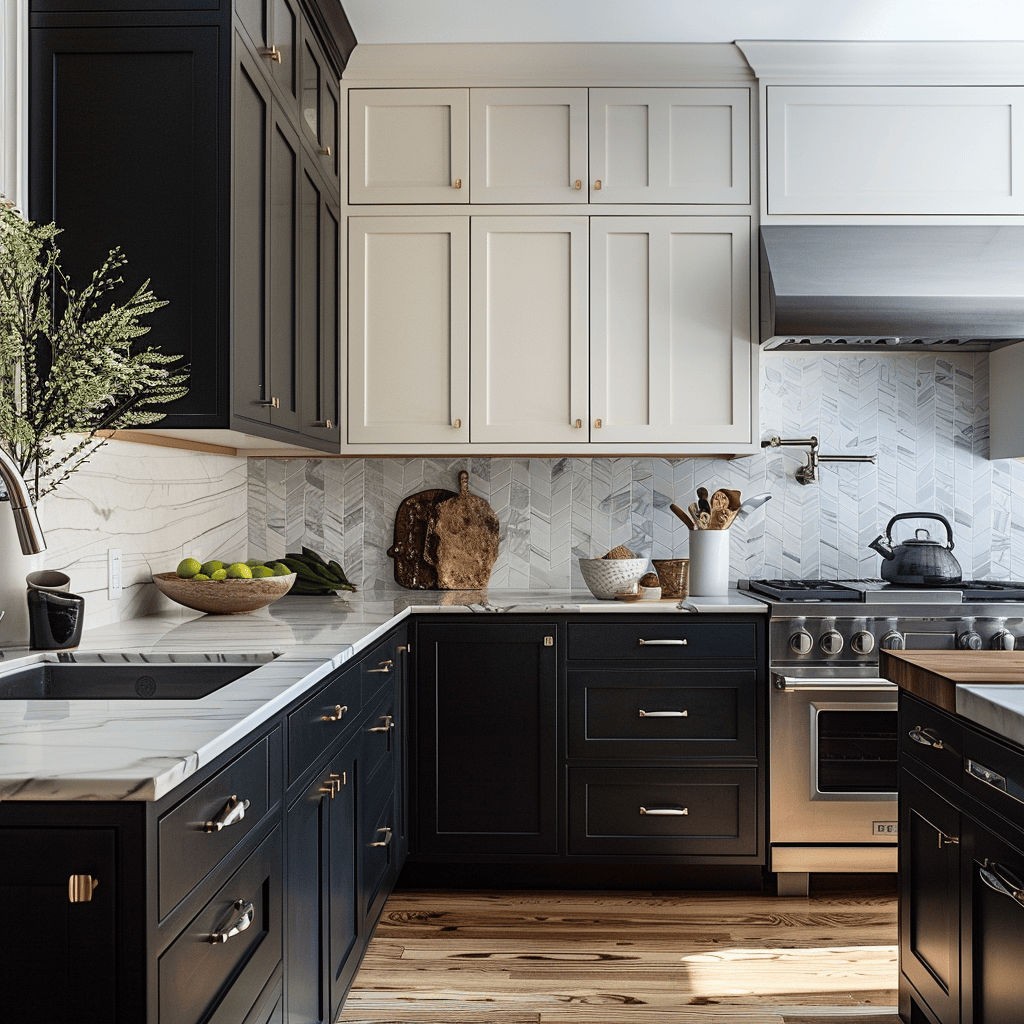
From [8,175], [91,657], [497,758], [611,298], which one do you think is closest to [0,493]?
[91,657]

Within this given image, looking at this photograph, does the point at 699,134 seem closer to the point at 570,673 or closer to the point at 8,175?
the point at 570,673

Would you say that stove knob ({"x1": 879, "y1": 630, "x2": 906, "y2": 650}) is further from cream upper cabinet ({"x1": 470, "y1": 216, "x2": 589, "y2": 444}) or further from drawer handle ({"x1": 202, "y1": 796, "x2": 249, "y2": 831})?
drawer handle ({"x1": 202, "y1": 796, "x2": 249, "y2": 831})

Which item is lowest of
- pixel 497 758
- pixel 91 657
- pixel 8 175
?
pixel 497 758

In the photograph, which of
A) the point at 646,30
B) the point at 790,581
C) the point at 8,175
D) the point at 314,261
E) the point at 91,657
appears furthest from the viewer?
the point at 790,581

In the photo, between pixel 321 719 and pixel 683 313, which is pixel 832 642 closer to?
pixel 683 313

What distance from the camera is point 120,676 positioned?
5.74 feet

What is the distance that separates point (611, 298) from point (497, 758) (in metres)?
1.54

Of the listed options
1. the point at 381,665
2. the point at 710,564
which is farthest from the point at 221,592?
the point at 710,564

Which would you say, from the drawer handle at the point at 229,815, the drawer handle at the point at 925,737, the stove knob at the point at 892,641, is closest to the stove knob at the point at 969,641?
the stove knob at the point at 892,641

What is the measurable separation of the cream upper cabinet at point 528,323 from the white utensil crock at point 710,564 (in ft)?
1.82

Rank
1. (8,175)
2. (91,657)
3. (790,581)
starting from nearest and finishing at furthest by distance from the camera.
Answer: (91,657), (8,175), (790,581)

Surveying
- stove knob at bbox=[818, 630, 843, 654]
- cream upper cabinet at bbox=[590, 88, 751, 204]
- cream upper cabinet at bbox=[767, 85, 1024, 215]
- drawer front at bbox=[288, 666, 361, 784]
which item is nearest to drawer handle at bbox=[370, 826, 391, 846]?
drawer front at bbox=[288, 666, 361, 784]

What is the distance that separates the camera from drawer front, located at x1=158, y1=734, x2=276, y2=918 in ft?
3.52

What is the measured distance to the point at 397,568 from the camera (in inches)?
134
